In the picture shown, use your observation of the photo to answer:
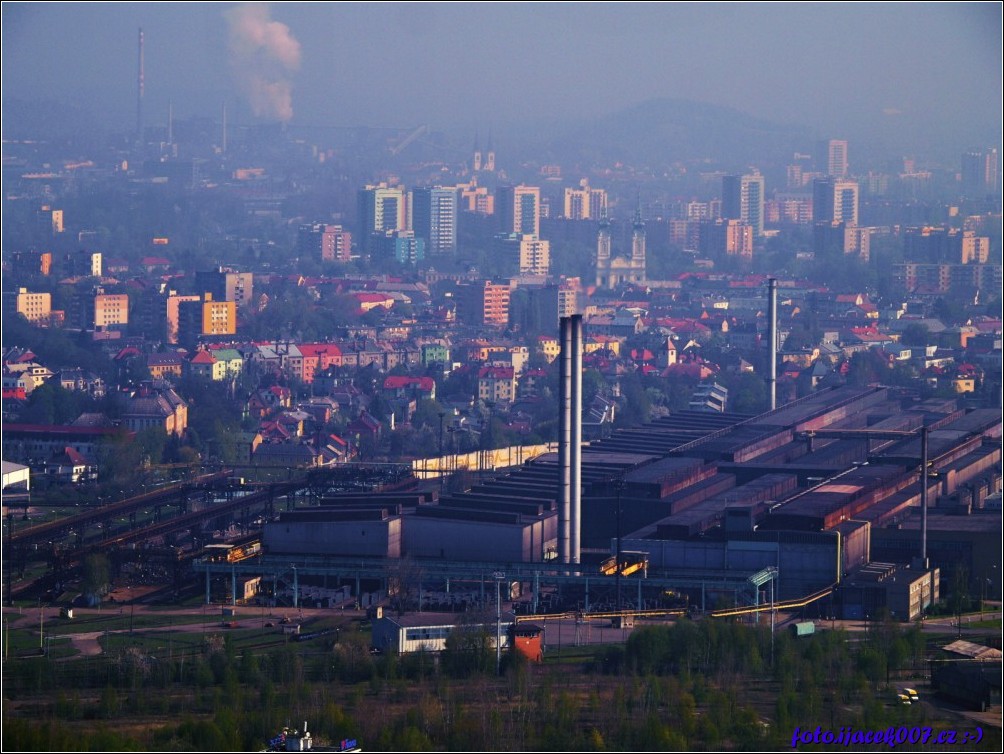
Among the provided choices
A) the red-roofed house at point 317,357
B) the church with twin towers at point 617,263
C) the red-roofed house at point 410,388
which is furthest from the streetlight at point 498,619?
the church with twin towers at point 617,263

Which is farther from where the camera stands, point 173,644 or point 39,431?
point 39,431

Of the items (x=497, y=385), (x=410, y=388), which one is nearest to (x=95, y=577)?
(x=410, y=388)

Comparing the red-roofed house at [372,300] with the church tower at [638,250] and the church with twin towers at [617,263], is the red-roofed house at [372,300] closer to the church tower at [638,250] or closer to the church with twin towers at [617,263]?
the church with twin towers at [617,263]

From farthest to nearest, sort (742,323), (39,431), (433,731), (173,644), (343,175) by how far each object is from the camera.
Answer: (343,175)
(742,323)
(39,431)
(173,644)
(433,731)

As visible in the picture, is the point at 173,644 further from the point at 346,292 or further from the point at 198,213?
the point at 198,213

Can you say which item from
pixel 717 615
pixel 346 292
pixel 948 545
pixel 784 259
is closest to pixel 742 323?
pixel 346 292

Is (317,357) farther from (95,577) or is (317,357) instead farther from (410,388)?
(95,577)
